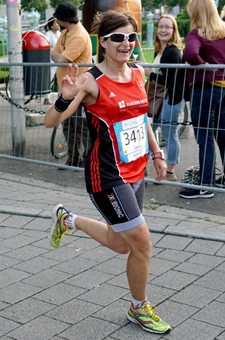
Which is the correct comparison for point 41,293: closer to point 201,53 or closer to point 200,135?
point 200,135

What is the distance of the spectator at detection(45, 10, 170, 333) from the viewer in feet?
10.1

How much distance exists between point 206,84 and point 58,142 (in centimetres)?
245

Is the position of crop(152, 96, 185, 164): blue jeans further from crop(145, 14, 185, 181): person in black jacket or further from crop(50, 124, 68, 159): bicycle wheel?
crop(50, 124, 68, 159): bicycle wheel

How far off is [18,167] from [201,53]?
3.01 meters

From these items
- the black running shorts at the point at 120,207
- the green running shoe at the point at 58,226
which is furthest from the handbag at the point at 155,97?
the black running shorts at the point at 120,207

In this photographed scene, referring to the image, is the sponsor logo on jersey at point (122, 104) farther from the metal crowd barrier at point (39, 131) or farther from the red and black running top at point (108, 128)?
the metal crowd barrier at point (39, 131)

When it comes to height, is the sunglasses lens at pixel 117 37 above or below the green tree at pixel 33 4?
below

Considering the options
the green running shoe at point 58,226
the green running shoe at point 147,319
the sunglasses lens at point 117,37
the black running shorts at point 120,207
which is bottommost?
the green running shoe at point 147,319

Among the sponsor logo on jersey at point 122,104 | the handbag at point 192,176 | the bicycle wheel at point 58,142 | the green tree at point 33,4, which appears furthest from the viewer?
the green tree at point 33,4

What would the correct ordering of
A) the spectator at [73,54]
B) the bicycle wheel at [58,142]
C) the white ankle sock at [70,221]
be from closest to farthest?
the white ankle sock at [70,221] → the spectator at [73,54] → the bicycle wheel at [58,142]

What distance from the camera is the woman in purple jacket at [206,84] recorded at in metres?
5.36

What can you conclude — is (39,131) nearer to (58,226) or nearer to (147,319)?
(58,226)

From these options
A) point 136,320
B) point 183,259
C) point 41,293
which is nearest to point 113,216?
point 136,320

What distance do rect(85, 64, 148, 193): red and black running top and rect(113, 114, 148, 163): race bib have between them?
0.08ft
